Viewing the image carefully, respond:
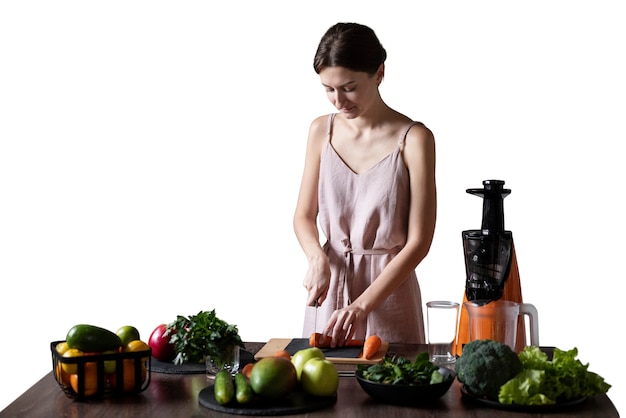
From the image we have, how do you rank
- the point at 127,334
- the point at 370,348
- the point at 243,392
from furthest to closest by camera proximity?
the point at 370,348 < the point at 127,334 < the point at 243,392

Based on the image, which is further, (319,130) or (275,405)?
(319,130)

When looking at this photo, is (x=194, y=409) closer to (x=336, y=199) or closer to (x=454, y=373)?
(x=454, y=373)

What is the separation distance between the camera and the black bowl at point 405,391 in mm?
2688

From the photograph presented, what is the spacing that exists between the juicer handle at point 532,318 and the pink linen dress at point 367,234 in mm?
809

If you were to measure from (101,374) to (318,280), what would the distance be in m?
1.20

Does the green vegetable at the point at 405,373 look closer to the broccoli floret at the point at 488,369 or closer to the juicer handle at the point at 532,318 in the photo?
the broccoli floret at the point at 488,369

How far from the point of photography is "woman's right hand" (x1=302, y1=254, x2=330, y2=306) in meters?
3.76

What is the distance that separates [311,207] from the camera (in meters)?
4.10

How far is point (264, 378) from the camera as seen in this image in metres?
2.69

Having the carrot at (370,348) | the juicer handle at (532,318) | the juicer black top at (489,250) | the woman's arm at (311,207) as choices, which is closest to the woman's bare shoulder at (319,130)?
the woman's arm at (311,207)

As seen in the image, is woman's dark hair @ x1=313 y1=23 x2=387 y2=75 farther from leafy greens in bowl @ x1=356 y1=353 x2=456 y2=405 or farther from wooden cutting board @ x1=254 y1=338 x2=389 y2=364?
leafy greens in bowl @ x1=356 y1=353 x2=456 y2=405

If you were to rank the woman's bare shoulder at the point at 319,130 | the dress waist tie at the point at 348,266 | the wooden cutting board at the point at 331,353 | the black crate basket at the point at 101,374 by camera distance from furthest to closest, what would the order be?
1. the woman's bare shoulder at the point at 319,130
2. the dress waist tie at the point at 348,266
3. the wooden cutting board at the point at 331,353
4. the black crate basket at the point at 101,374

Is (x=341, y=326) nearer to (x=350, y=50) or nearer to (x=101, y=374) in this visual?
(x=101, y=374)

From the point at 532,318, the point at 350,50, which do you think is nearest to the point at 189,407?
the point at 532,318
